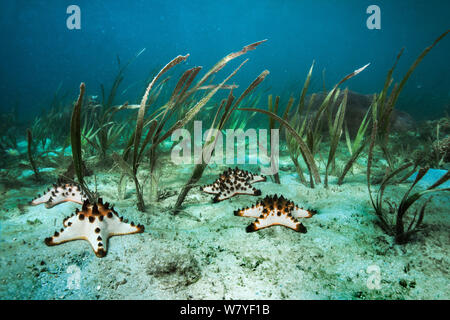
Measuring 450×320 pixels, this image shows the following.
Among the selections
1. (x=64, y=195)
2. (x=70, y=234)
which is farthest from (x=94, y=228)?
(x=64, y=195)

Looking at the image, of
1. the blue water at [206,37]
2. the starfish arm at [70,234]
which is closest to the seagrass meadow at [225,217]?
the starfish arm at [70,234]

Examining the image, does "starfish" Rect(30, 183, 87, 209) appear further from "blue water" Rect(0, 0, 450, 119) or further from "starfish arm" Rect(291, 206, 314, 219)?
"blue water" Rect(0, 0, 450, 119)

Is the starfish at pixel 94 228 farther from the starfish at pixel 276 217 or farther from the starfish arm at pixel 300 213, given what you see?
the starfish arm at pixel 300 213

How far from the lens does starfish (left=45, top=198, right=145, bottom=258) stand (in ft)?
5.67

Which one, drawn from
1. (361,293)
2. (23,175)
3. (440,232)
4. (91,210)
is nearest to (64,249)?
(91,210)

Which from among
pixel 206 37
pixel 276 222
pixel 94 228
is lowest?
→ pixel 276 222

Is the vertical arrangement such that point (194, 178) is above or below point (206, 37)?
below

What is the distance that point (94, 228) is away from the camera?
1.79 meters

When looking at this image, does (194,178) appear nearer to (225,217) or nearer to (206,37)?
(225,217)

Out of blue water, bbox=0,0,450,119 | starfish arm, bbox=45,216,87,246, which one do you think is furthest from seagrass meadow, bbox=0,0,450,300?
blue water, bbox=0,0,450,119

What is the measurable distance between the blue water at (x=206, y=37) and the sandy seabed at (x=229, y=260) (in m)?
49.8

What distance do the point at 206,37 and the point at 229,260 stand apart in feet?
372

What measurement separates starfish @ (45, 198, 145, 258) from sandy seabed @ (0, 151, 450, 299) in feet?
0.18
